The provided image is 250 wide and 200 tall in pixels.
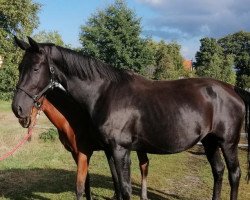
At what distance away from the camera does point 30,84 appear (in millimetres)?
3787

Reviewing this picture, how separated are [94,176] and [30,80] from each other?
13.6 feet

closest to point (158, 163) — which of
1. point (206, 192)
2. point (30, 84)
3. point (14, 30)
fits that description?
point (206, 192)

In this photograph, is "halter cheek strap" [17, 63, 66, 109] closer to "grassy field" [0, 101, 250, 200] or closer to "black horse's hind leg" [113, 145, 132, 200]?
"black horse's hind leg" [113, 145, 132, 200]

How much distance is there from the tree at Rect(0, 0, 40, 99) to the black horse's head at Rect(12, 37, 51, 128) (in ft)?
83.8

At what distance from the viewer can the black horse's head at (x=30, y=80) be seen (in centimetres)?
378

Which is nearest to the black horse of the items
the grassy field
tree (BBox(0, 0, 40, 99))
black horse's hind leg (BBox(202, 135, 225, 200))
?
black horse's hind leg (BBox(202, 135, 225, 200))

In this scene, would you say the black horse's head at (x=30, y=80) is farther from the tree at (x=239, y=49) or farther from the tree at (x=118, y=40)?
the tree at (x=239, y=49)

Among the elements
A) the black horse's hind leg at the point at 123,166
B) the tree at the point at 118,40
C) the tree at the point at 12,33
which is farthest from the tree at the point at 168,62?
the black horse's hind leg at the point at 123,166

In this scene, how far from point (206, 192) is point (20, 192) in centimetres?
321

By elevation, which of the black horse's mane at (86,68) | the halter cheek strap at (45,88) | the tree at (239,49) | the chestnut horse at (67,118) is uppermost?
the tree at (239,49)

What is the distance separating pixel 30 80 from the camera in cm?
379

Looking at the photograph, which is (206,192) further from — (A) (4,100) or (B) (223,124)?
(A) (4,100)

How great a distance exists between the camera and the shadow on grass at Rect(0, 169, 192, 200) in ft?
20.4

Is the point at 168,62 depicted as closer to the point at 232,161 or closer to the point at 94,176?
the point at 94,176
